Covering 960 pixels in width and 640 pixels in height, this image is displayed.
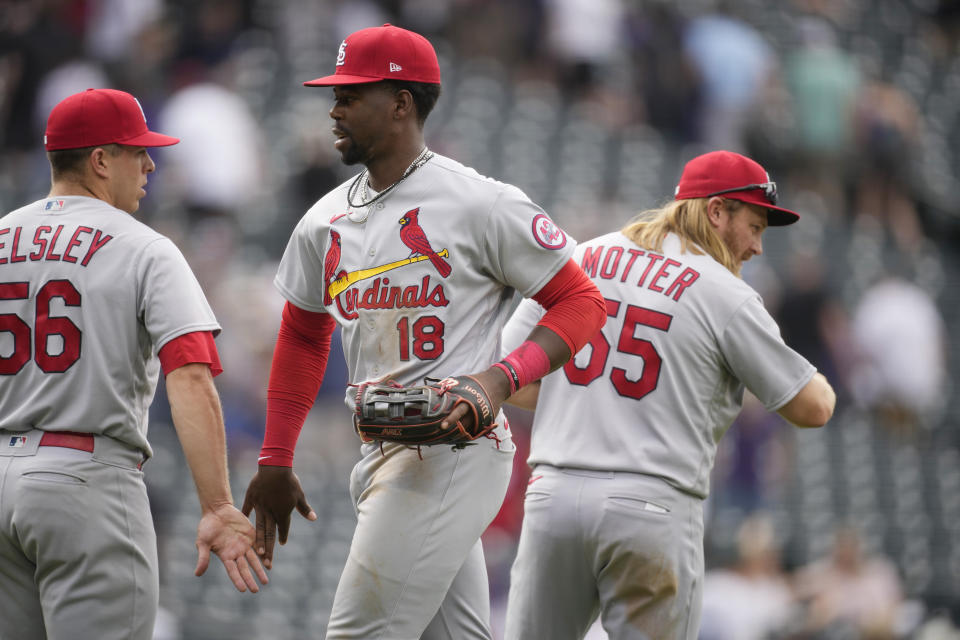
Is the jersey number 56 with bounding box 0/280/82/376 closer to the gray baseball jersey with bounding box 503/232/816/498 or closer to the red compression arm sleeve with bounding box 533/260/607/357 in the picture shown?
the red compression arm sleeve with bounding box 533/260/607/357

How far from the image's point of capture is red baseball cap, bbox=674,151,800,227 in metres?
4.66

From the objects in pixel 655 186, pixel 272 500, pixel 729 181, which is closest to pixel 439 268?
pixel 272 500

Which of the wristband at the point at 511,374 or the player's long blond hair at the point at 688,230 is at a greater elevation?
the player's long blond hair at the point at 688,230

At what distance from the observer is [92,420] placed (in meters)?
3.72

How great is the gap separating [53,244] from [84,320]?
0.24 metres

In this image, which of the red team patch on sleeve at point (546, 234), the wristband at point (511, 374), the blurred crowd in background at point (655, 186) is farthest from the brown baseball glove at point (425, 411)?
the blurred crowd in background at point (655, 186)

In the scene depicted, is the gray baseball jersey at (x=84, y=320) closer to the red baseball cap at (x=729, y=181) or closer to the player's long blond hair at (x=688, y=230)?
the player's long blond hair at (x=688, y=230)

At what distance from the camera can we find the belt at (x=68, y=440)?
12.2ft

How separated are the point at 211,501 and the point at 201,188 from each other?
695cm

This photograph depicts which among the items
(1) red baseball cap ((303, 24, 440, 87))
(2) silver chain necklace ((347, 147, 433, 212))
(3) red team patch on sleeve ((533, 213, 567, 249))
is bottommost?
(3) red team patch on sleeve ((533, 213, 567, 249))

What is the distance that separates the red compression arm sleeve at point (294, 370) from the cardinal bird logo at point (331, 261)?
243 mm

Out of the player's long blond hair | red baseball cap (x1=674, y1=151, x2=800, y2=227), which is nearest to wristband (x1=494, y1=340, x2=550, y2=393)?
the player's long blond hair

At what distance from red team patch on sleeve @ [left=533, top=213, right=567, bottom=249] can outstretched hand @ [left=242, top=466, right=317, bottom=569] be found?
41.3 inches

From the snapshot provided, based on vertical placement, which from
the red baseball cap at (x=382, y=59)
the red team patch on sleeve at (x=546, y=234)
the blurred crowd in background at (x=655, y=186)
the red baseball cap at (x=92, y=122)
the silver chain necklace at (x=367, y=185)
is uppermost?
the red baseball cap at (x=382, y=59)
